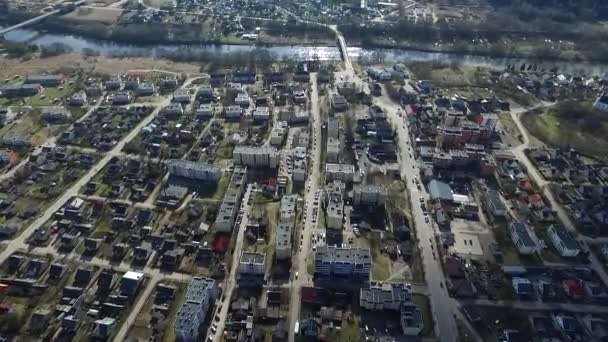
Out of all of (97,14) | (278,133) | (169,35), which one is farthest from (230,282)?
(97,14)

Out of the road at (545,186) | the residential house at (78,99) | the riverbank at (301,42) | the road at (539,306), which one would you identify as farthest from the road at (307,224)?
the residential house at (78,99)

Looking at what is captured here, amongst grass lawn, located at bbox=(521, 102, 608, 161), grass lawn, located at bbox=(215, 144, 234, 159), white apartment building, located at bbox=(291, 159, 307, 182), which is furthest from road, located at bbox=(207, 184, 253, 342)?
grass lawn, located at bbox=(521, 102, 608, 161)

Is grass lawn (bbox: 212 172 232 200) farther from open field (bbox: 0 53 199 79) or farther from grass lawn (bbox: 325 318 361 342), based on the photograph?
open field (bbox: 0 53 199 79)

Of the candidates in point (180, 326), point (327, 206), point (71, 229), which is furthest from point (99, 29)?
point (180, 326)

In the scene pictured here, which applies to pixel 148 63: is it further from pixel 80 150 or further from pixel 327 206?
pixel 327 206

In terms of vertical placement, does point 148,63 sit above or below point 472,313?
above

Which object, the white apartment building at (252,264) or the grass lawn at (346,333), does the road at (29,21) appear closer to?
the white apartment building at (252,264)

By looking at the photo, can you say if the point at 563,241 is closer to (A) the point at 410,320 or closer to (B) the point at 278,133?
(A) the point at 410,320
